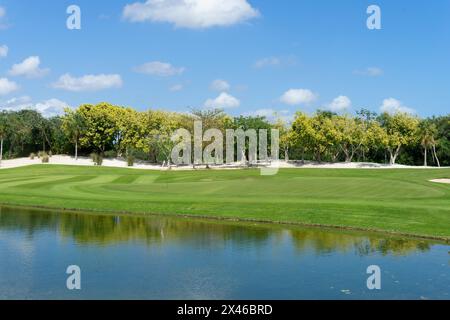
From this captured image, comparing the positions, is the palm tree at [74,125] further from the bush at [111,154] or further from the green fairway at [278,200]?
the green fairway at [278,200]

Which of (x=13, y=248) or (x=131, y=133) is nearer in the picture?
(x=13, y=248)

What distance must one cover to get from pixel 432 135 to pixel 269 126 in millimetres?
30653

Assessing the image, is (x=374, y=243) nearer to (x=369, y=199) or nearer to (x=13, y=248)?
(x=369, y=199)

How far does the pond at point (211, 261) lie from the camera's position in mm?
17953

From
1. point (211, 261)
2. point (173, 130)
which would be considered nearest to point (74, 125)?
point (173, 130)

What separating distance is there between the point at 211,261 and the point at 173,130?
246 ft

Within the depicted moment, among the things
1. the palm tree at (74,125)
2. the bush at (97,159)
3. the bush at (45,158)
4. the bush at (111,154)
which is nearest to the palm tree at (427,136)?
the bush at (97,159)

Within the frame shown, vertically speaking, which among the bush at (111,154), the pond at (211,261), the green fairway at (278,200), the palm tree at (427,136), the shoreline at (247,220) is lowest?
the pond at (211,261)

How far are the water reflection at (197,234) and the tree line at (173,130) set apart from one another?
5793 centimetres

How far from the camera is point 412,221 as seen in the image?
100 feet

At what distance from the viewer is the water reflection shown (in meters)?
26.0

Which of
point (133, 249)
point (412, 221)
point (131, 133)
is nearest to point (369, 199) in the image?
point (412, 221)

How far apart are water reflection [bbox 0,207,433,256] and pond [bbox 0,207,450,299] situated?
56mm

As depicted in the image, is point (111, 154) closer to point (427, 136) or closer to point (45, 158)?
point (45, 158)
